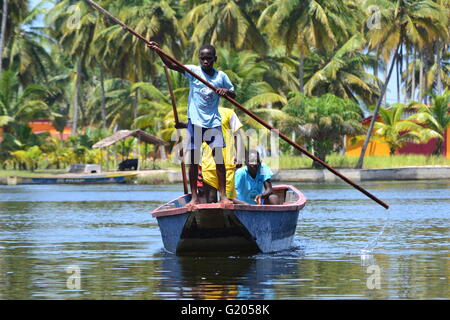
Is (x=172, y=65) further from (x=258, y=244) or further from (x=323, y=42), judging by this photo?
(x=323, y=42)

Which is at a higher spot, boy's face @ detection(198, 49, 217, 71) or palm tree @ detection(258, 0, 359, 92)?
palm tree @ detection(258, 0, 359, 92)

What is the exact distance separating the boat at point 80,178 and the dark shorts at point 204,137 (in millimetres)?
31232

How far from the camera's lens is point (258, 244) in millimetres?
12922

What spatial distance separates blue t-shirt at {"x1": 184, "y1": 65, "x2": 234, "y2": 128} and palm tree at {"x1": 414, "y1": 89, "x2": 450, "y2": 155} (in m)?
34.1

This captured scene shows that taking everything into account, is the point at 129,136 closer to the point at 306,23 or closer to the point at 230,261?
the point at 306,23

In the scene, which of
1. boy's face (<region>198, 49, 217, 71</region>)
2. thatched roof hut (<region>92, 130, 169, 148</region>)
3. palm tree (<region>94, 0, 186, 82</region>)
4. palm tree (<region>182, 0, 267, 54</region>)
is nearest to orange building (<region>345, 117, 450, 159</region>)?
palm tree (<region>182, 0, 267, 54</region>)

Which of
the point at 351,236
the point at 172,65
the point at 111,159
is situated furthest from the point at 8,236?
the point at 111,159

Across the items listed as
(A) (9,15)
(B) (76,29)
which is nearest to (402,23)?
(B) (76,29)

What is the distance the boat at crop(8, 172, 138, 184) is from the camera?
43.2 m

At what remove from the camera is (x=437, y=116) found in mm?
45719

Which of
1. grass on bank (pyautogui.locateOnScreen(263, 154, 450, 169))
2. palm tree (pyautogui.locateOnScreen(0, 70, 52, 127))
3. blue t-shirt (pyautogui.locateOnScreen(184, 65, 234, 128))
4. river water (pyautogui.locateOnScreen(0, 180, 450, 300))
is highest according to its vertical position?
palm tree (pyautogui.locateOnScreen(0, 70, 52, 127))

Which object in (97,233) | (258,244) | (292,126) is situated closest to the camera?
(258,244)

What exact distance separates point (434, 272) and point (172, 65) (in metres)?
3.90

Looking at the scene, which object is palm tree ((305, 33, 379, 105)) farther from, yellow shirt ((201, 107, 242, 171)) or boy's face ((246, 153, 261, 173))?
yellow shirt ((201, 107, 242, 171))
